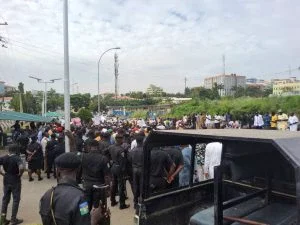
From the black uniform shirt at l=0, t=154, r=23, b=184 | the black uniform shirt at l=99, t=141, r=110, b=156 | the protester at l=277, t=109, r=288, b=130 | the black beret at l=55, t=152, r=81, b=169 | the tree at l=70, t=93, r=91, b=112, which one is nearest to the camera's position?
the black beret at l=55, t=152, r=81, b=169

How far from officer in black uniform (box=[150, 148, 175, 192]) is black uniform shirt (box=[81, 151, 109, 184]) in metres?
0.88

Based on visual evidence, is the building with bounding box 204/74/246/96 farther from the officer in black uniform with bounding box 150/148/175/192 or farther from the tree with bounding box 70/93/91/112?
the officer in black uniform with bounding box 150/148/175/192

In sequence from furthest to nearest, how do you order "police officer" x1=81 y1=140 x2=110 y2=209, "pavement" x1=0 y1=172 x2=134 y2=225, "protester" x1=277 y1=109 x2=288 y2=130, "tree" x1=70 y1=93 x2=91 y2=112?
"tree" x1=70 y1=93 x2=91 y2=112 → "protester" x1=277 y1=109 x2=288 y2=130 → "pavement" x1=0 y1=172 x2=134 y2=225 → "police officer" x1=81 y1=140 x2=110 y2=209

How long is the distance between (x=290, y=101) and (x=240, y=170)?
1058 inches

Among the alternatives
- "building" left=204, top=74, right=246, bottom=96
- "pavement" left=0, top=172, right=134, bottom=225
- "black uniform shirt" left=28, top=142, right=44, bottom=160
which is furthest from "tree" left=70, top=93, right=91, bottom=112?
"pavement" left=0, top=172, right=134, bottom=225

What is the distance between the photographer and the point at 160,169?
6801 millimetres

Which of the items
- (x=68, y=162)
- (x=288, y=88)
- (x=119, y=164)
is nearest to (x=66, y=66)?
(x=119, y=164)

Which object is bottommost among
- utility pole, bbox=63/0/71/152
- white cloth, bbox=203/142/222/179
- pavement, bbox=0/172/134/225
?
pavement, bbox=0/172/134/225

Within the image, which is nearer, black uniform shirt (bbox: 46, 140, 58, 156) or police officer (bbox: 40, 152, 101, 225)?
police officer (bbox: 40, 152, 101, 225)

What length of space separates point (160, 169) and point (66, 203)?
3.74 meters

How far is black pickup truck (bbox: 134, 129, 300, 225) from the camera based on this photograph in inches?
150

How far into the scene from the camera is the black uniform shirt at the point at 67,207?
315 centimetres

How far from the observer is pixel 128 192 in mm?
10492

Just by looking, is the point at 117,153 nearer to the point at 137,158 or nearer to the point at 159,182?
the point at 137,158
